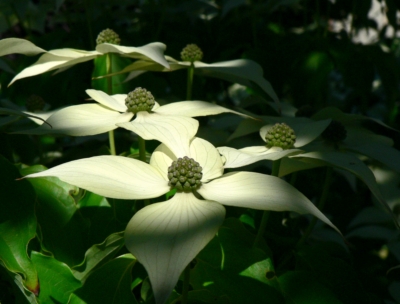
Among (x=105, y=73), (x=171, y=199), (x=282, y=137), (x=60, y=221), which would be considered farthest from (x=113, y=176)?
(x=105, y=73)

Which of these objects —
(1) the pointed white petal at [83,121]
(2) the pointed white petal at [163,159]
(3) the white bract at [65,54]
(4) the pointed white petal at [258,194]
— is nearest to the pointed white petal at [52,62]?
(3) the white bract at [65,54]

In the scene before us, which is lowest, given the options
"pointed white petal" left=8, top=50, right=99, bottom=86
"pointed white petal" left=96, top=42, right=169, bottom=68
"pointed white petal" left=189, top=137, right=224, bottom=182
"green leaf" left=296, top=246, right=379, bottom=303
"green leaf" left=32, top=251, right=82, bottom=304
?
"green leaf" left=296, top=246, right=379, bottom=303

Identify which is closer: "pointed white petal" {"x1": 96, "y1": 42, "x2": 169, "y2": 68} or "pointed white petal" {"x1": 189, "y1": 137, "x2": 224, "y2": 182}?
"pointed white petal" {"x1": 189, "y1": 137, "x2": 224, "y2": 182}

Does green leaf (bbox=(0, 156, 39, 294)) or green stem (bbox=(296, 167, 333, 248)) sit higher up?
green leaf (bbox=(0, 156, 39, 294))

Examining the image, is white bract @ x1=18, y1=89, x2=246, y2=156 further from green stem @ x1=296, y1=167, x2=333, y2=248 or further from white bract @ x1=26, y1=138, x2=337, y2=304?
green stem @ x1=296, y1=167, x2=333, y2=248

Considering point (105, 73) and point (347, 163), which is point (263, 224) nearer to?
point (347, 163)

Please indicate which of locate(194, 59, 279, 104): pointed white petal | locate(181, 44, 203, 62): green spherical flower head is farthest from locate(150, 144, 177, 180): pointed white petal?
locate(181, 44, 203, 62): green spherical flower head

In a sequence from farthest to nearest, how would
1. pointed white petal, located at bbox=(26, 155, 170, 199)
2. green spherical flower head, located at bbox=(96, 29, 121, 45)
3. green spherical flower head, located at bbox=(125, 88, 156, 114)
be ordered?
green spherical flower head, located at bbox=(96, 29, 121, 45)
green spherical flower head, located at bbox=(125, 88, 156, 114)
pointed white petal, located at bbox=(26, 155, 170, 199)
